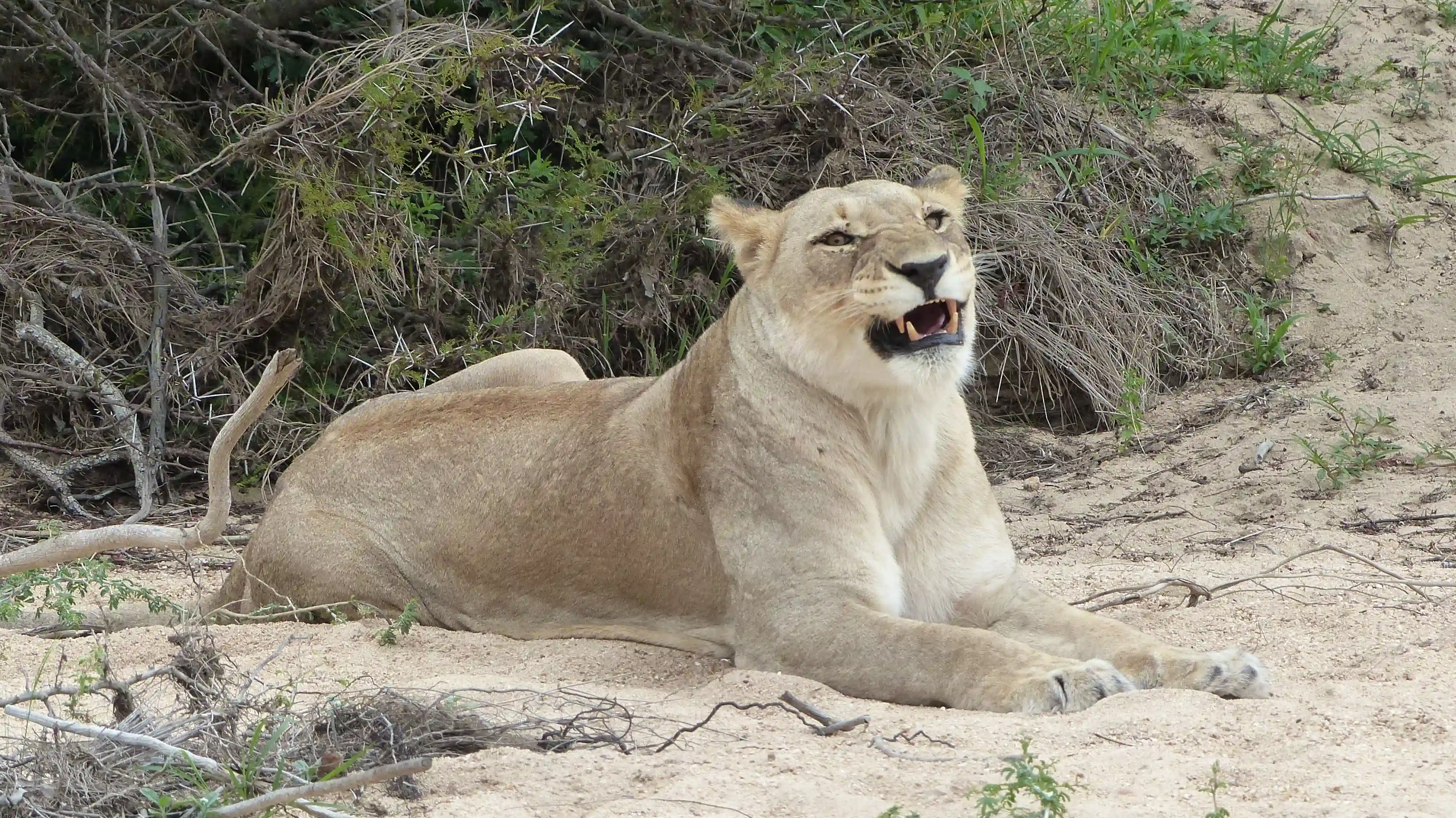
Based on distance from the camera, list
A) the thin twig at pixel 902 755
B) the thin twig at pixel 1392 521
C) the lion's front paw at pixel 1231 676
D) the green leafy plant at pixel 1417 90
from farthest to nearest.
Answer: the green leafy plant at pixel 1417 90 < the thin twig at pixel 1392 521 < the lion's front paw at pixel 1231 676 < the thin twig at pixel 902 755

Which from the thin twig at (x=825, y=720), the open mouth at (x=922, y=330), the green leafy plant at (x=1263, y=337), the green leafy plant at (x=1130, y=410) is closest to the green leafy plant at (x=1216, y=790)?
the thin twig at (x=825, y=720)

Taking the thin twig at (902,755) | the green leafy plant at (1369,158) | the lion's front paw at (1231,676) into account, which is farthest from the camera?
the green leafy plant at (1369,158)

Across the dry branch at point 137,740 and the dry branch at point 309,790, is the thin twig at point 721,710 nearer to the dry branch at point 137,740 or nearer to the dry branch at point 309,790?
the dry branch at point 309,790

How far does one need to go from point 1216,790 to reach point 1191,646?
1.43 metres

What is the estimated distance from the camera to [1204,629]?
423 centimetres

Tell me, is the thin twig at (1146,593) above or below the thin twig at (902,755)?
below

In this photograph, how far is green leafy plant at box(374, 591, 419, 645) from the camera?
4.37 meters

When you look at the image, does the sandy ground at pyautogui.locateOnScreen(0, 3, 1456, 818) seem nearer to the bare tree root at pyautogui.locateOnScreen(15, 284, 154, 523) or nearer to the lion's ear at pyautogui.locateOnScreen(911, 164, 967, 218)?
the bare tree root at pyautogui.locateOnScreen(15, 284, 154, 523)

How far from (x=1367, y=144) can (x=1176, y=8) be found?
4.21ft

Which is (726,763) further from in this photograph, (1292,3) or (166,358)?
(1292,3)

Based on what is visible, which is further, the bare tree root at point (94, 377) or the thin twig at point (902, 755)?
the bare tree root at point (94, 377)

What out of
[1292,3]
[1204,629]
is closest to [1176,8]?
[1292,3]

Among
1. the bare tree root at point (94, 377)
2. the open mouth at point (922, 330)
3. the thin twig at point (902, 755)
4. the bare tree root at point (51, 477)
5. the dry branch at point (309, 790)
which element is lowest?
the bare tree root at point (51, 477)

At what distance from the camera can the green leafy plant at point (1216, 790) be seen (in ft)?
8.16
